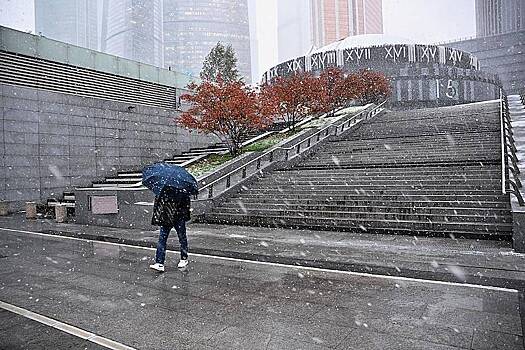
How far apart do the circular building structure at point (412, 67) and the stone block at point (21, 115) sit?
39.8 meters

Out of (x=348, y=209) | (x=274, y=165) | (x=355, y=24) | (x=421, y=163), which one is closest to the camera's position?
(x=348, y=209)

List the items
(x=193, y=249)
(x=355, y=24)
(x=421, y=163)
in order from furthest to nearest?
(x=355, y=24)
(x=421, y=163)
(x=193, y=249)

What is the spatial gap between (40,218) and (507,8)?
18836 centimetres

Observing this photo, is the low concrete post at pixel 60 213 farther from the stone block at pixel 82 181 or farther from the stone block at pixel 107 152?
the stone block at pixel 107 152

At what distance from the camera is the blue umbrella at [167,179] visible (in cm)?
791

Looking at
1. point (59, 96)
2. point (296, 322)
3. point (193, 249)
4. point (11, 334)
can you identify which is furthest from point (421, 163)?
point (59, 96)

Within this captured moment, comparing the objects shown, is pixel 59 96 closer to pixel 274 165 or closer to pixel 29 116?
pixel 29 116

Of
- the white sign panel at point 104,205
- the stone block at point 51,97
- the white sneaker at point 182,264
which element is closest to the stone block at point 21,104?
the stone block at point 51,97

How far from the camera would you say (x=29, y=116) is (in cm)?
1883

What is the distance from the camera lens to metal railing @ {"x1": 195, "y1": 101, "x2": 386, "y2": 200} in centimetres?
1563

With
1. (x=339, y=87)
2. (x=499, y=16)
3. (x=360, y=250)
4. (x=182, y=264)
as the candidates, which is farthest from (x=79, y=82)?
(x=499, y=16)

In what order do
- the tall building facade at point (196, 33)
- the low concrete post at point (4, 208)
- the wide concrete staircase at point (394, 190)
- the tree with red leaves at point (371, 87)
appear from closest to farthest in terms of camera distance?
the wide concrete staircase at point (394, 190) < the low concrete post at point (4, 208) < the tree with red leaves at point (371, 87) < the tall building facade at point (196, 33)

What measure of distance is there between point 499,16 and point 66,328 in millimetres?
199817

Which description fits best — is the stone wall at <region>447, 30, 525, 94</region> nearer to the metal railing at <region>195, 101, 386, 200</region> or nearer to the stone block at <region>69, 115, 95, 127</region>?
the metal railing at <region>195, 101, 386, 200</region>
